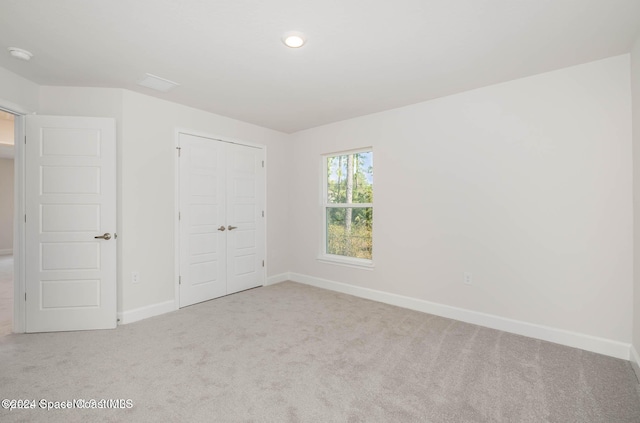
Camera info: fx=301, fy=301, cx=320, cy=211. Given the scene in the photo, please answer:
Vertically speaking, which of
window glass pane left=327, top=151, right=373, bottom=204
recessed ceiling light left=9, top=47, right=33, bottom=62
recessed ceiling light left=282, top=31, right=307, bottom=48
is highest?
recessed ceiling light left=9, top=47, right=33, bottom=62

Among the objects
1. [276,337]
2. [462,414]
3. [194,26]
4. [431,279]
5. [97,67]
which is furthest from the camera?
[431,279]

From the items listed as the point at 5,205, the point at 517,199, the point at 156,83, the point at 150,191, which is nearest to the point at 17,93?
the point at 156,83

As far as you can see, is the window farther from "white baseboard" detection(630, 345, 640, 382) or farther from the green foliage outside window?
"white baseboard" detection(630, 345, 640, 382)

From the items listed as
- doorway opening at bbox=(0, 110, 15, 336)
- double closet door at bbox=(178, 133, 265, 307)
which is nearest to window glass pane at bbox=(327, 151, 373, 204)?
double closet door at bbox=(178, 133, 265, 307)

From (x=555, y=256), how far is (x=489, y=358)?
1.14 m

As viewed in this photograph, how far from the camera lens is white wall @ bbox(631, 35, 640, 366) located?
2254 mm

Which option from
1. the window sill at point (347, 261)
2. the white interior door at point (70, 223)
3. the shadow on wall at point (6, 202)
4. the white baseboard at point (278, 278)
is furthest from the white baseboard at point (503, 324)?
the shadow on wall at point (6, 202)

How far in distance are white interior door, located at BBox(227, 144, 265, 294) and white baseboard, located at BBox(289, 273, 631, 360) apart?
52.8 inches

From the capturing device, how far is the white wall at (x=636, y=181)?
2.25 m

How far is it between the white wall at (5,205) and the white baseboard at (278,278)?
731 centimetres

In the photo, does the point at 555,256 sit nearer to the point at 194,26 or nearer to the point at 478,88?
the point at 478,88

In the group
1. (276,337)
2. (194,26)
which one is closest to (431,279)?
(276,337)

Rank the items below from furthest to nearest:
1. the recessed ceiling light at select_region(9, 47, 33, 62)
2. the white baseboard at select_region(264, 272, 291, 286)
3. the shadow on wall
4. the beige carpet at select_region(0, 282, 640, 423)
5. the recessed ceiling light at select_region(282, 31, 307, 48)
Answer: the shadow on wall
the white baseboard at select_region(264, 272, 291, 286)
the recessed ceiling light at select_region(9, 47, 33, 62)
the recessed ceiling light at select_region(282, 31, 307, 48)
the beige carpet at select_region(0, 282, 640, 423)

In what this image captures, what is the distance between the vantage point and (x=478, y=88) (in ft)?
10.3
